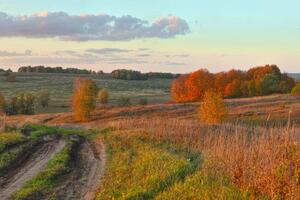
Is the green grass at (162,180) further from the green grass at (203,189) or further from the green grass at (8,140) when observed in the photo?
the green grass at (8,140)

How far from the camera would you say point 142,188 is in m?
15.0

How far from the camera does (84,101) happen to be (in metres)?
84.9

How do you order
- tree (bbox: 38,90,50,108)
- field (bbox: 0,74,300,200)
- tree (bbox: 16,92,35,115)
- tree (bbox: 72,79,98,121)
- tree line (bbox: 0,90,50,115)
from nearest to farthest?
field (bbox: 0,74,300,200)
tree (bbox: 72,79,98,121)
tree line (bbox: 0,90,50,115)
tree (bbox: 16,92,35,115)
tree (bbox: 38,90,50,108)

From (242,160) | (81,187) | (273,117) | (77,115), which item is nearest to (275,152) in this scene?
(242,160)

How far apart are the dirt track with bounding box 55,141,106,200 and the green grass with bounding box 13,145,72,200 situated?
355mm

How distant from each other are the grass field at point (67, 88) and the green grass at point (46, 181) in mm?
88802

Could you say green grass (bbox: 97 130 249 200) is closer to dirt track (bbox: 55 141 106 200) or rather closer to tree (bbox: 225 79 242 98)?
dirt track (bbox: 55 141 106 200)

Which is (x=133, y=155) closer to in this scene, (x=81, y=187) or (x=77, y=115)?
(x=81, y=187)

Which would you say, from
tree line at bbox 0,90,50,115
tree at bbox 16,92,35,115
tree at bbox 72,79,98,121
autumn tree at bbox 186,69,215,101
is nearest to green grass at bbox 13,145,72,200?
tree at bbox 72,79,98,121

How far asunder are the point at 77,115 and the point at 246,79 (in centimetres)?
5741

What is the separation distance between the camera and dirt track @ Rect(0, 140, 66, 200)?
16.2 meters

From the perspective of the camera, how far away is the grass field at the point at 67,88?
124 meters

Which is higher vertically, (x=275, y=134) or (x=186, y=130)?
(x=275, y=134)

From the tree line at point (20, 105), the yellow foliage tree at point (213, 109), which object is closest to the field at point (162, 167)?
the yellow foliage tree at point (213, 109)
